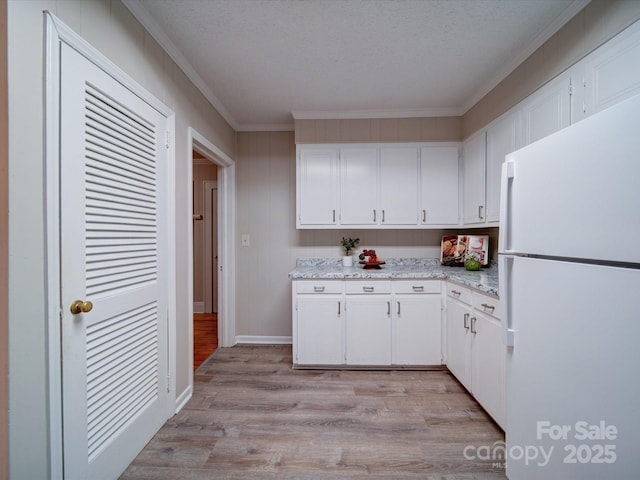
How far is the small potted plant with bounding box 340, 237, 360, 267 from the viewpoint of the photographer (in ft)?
10.1

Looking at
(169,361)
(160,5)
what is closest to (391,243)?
(169,361)

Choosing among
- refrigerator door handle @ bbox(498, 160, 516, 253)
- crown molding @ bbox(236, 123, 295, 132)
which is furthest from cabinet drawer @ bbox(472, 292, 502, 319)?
crown molding @ bbox(236, 123, 295, 132)

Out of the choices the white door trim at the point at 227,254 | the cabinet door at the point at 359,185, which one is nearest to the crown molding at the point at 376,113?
A: the cabinet door at the point at 359,185

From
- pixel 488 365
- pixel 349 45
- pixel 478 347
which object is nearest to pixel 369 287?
pixel 478 347

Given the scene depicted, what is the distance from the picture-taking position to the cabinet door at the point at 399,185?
9.67 feet

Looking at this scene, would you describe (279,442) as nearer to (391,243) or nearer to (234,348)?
(234,348)

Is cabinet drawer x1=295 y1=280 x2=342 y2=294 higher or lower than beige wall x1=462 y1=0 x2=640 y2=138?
lower

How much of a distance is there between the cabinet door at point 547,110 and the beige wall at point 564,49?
0.06m

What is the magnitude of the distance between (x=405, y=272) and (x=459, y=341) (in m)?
0.71

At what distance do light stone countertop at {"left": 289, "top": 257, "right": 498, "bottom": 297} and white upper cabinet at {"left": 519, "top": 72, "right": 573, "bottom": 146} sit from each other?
41.0 inches

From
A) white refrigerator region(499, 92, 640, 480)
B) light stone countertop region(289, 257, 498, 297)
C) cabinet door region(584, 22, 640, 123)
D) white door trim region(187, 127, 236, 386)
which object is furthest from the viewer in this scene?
white door trim region(187, 127, 236, 386)

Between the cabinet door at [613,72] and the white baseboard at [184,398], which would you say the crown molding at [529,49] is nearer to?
the cabinet door at [613,72]

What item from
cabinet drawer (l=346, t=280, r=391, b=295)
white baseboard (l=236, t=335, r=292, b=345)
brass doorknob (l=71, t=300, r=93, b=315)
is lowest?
white baseboard (l=236, t=335, r=292, b=345)

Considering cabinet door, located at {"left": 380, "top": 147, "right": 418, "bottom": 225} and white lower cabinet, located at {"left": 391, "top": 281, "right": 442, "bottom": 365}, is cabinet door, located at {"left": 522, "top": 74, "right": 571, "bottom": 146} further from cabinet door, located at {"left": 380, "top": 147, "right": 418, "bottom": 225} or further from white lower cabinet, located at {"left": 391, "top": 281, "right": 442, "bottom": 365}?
white lower cabinet, located at {"left": 391, "top": 281, "right": 442, "bottom": 365}
